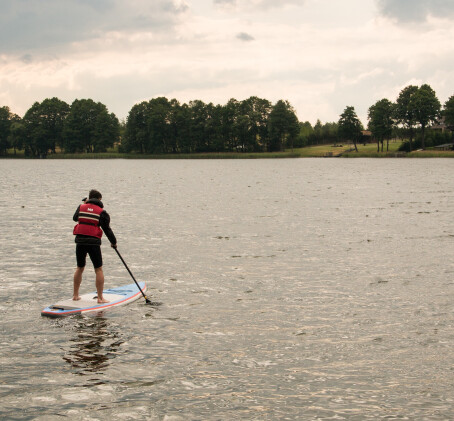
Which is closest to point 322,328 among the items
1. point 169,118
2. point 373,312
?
point 373,312

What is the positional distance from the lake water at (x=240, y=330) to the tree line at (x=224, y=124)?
5344 inches

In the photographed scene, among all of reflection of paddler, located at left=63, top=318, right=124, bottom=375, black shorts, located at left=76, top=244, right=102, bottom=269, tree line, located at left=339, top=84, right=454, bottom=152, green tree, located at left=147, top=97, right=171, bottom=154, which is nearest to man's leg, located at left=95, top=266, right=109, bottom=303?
black shorts, located at left=76, top=244, right=102, bottom=269

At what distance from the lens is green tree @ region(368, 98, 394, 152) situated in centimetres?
15338

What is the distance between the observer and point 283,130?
165 m

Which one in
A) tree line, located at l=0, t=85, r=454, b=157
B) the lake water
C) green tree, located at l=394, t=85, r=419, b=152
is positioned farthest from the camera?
tree line, located at l=0, t=85, r=454, b=157

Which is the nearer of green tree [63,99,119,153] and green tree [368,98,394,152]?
green tree [368,98,394,152]

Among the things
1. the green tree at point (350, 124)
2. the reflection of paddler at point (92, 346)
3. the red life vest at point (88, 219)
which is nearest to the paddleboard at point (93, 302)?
the reflection of paddler at point (92, 346)

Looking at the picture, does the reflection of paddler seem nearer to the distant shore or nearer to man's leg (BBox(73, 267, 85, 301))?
man's leg (BBox(73, 267, 85, 301))

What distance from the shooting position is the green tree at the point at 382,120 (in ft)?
503

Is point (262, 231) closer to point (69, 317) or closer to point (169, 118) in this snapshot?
point (69, 317)

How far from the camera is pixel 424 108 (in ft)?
479

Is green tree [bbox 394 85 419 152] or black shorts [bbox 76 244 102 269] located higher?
green tree [bbox 394 85 419 152]

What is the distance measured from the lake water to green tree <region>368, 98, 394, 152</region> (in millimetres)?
132636

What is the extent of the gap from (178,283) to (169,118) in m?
173
